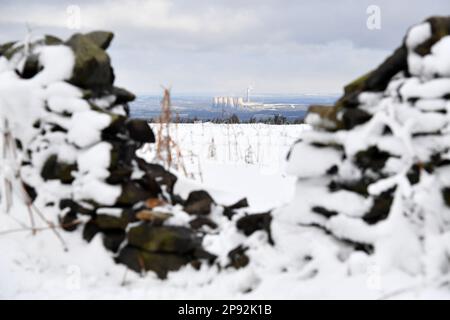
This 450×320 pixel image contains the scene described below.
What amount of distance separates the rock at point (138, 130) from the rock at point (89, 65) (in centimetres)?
41

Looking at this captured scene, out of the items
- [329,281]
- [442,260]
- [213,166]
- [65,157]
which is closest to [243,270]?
[329,281]

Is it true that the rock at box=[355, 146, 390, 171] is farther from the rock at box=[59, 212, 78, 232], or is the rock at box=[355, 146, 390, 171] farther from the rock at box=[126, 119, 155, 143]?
the rock at box=[59, 212, 78, 232]

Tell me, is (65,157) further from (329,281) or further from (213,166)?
(213,166)

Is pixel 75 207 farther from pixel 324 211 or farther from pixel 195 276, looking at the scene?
pixel 324 211

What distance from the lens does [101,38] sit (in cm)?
434

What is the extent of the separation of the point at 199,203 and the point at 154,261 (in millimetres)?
733

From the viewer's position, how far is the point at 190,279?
11.3 feet

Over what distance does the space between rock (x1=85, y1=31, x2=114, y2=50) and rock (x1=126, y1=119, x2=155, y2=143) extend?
746 millimetres

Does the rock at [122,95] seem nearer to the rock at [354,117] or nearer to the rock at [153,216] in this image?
the rock at [153,216]

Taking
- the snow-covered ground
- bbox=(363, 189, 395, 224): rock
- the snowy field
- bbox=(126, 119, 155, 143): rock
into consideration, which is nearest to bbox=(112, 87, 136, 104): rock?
bbox=(126, 119, 155, 143): rock

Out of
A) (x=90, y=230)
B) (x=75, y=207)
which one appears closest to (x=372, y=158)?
(x=90, y=230)

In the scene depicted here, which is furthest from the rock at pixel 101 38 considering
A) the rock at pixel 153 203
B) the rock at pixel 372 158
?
the rock at pixel 372 158

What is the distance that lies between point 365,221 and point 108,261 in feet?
6.12

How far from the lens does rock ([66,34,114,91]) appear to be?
3.96m
